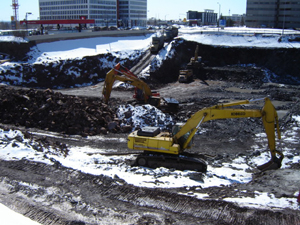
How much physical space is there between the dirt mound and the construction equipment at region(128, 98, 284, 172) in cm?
596

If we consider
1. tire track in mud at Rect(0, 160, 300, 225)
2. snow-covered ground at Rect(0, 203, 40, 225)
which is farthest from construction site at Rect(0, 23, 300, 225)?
snow-covered ground at Rect(0, 203, 40, 225)

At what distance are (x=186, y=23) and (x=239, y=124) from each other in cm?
9735

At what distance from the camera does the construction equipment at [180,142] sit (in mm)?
12897

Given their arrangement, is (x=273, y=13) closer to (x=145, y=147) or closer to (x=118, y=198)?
(x=145, y=147)

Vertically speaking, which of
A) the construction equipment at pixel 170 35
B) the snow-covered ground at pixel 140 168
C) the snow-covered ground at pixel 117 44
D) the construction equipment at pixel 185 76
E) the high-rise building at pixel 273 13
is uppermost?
the high-rise building at pixel 273 13

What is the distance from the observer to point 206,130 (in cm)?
1988

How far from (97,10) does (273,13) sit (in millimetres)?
49398

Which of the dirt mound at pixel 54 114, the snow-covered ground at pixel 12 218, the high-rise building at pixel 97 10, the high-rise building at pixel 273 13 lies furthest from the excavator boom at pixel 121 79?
the high-rise building at pixel 97 10

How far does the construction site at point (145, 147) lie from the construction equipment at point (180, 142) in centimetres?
5

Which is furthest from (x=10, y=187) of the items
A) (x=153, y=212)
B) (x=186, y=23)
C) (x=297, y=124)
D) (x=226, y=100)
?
(x=186, y=23)

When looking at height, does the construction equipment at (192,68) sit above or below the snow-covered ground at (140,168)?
above

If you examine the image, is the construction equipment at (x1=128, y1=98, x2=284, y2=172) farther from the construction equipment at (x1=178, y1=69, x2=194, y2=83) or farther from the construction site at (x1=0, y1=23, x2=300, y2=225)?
the construction equipment at (x1=178, y1=69, x2=194, y2=83)

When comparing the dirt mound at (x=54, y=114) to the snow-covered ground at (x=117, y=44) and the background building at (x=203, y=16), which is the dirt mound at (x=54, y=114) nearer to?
the snow-covered ground at (x=117, y=44)

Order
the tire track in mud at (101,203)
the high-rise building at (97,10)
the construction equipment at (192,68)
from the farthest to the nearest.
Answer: the high-rise building at (97,10) < the construction equipment at (192,68) < the tire track in mud at (101,203)
